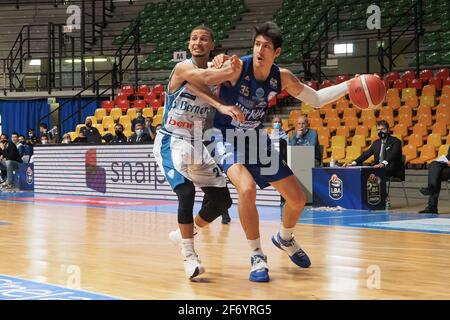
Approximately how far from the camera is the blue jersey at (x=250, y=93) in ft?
16.7

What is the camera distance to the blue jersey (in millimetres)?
5086

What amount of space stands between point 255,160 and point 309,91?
683 millimetres

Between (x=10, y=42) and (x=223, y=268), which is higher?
(x=10, y=42)

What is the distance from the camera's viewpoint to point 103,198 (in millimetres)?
14461

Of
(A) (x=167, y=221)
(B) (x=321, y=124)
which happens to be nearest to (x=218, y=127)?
(A) (x=167, y=221)

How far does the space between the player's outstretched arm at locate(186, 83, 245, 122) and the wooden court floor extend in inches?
44.0

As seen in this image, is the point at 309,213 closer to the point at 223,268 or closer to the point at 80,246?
the point at 80,246

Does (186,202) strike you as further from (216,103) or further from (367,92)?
(367,92)

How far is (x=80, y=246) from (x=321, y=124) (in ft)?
32.0

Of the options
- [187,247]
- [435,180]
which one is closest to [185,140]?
[187,247]

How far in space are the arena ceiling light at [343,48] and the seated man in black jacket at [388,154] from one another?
28.9ft

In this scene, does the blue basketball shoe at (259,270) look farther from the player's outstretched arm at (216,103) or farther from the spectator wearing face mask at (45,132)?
the spectator wearing face mask at (45,132)

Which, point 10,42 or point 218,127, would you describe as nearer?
point 218,127

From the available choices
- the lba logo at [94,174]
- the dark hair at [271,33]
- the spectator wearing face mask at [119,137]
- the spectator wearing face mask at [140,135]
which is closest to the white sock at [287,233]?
the dark hair at [271,33]
